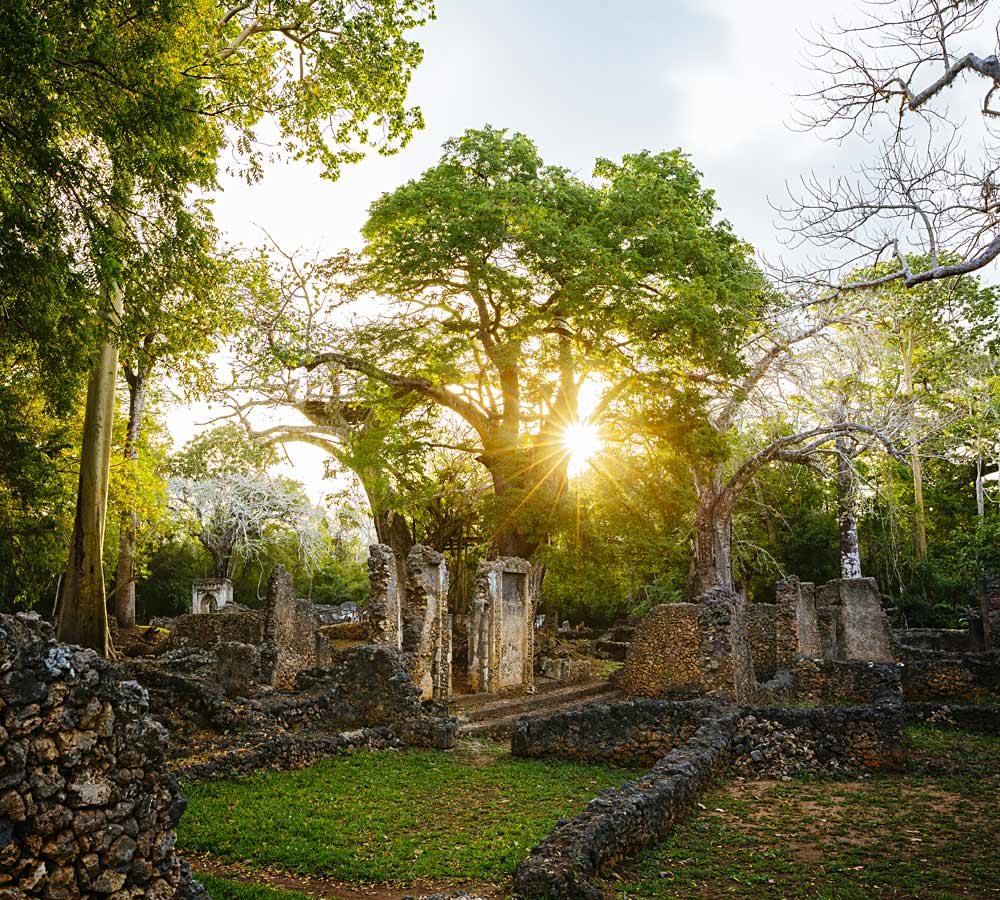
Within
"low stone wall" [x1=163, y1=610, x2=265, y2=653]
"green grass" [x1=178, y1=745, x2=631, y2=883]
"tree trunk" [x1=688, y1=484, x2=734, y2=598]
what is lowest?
"green grass" [x1=178, y1=745, x2=631, y2=883]

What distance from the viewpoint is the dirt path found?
608 centimetres

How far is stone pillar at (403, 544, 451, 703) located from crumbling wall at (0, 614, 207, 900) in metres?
11.9

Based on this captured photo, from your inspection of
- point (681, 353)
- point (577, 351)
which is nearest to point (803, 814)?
point (681, 353)

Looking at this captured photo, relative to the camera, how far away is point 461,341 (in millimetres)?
20719

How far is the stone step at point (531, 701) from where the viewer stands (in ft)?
51.0

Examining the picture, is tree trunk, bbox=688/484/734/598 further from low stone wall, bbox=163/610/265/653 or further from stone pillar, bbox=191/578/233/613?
stone pillar, bbox=191/578/233/613

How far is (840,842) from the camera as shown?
744cm

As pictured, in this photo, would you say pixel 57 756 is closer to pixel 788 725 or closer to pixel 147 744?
pixel 147 744

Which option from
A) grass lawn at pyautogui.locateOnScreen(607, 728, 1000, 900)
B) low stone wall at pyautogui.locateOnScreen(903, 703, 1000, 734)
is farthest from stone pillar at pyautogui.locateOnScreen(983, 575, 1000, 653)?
grass lawn at pyautogui.locateOnScreen(607, 728, 1000, 900)

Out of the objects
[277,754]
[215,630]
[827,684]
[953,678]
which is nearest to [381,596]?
[215,630]

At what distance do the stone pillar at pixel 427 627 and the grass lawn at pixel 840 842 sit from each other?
7639 mm

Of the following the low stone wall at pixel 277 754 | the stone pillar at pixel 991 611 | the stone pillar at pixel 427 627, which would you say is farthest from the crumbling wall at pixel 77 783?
the stone pillar at pixel 991 611

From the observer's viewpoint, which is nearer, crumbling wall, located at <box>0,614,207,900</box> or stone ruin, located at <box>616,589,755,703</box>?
crumbling wall, located at <box>0,614,207,900</box>

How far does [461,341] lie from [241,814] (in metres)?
14.4
